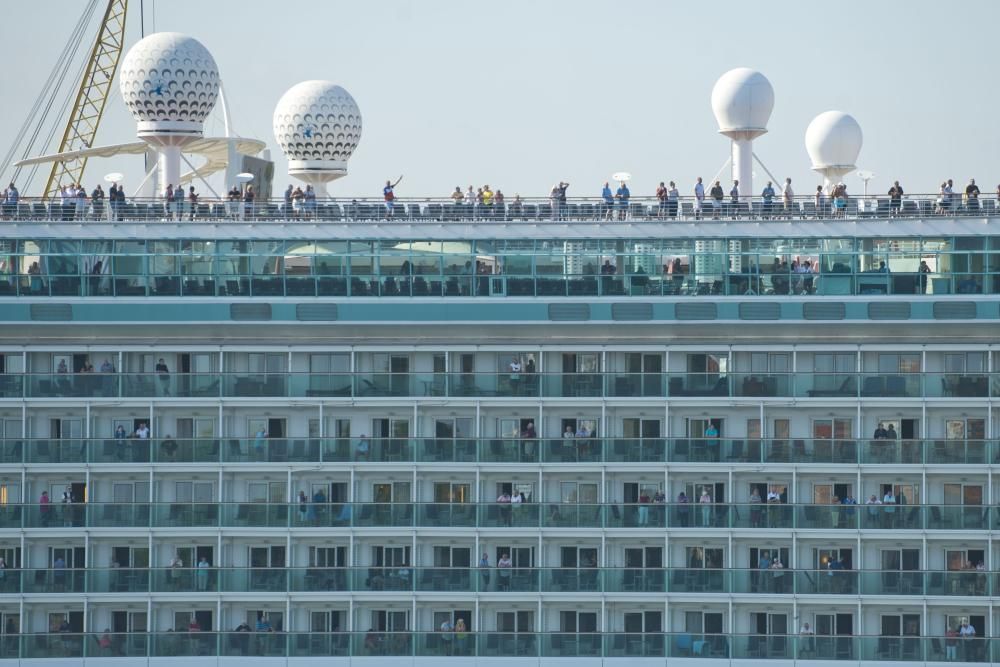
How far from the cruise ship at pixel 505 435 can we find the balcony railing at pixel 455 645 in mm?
77

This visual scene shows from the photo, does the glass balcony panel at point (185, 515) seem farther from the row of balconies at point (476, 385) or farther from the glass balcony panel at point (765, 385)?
the glass balcony panel at point (765, 385)

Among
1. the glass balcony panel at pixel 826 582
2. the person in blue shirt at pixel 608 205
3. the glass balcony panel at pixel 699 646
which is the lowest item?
the glass balcony panel at pixel 699 646

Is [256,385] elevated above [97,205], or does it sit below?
below

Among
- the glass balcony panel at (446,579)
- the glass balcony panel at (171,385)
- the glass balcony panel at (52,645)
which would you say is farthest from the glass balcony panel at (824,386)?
the glass balcony panel at (52,645)

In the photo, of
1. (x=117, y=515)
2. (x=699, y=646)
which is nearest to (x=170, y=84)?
(x=117, y=515)

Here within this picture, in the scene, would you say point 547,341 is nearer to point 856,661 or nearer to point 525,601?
point 525,601

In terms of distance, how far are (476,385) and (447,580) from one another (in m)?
5.07

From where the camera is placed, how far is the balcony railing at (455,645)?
50.1 metres

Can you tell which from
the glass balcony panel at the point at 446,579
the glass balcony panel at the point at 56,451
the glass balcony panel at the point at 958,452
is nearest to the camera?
the glass balcony panel at the point at 958,452

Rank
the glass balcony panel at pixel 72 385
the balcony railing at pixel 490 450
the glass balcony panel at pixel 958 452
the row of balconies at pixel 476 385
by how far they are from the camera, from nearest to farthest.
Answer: the glass balcony panel at pixel 958 452
the balcony railing at pixel 490 450
the row of balconies at pixel 476 385
the glass balcony panel at pixel 72 385

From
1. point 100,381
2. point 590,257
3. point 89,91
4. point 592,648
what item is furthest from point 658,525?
point 89,91

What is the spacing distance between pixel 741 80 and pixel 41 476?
23.3m

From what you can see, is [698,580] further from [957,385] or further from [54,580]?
[54,580]

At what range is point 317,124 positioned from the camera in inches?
2518
